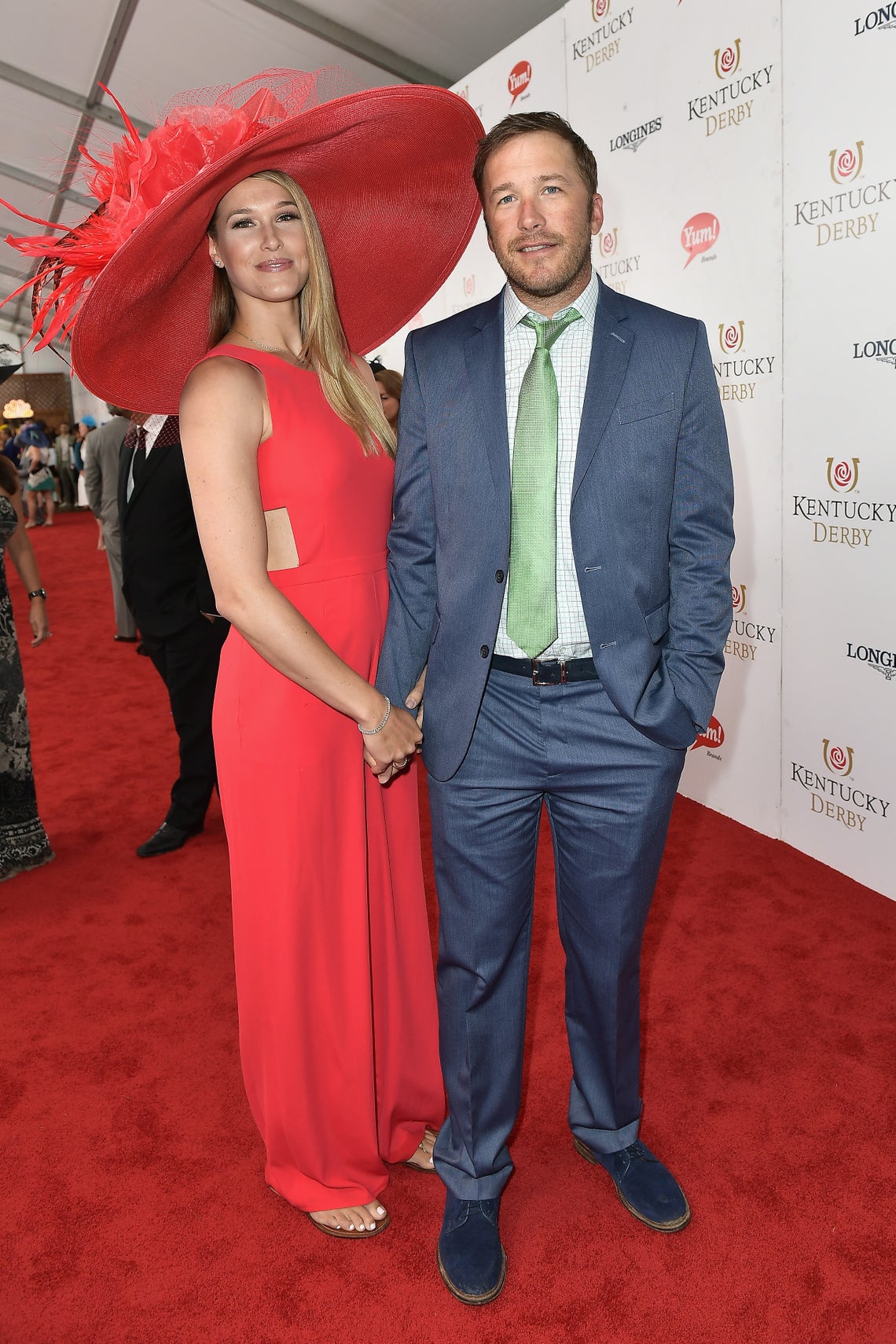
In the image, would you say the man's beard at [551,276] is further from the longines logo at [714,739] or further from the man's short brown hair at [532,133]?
the longines logo at [714,739]

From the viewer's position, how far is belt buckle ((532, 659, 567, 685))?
5.68 feet

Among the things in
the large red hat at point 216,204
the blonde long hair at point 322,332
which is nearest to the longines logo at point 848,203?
the large red hat at point 216,204

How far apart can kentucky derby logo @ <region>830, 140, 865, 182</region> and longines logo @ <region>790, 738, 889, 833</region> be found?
5.64 ft

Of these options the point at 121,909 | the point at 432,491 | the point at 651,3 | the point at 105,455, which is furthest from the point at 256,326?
the point at 105,455

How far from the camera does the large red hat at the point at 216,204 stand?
1783mm

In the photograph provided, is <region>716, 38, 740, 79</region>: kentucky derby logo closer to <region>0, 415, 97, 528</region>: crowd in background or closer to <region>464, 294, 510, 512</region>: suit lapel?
<region>464, 294, 510, 512</region>: suit lapel

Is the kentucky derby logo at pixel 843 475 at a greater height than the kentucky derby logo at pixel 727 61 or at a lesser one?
lesser

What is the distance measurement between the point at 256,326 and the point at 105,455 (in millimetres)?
5498

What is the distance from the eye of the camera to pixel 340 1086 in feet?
6.59

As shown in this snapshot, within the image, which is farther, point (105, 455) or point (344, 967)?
point (105, 455)

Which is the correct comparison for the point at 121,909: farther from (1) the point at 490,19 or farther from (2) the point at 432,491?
(1) the point at 490,19

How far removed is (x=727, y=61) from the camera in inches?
137

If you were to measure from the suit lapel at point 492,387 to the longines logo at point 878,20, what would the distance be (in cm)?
192

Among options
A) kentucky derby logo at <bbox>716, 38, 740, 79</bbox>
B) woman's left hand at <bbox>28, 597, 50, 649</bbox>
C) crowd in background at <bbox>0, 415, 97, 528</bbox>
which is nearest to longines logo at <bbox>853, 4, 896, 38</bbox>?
kentucky derby logo at <bbox>716, 38, 740, 79</bbox>
